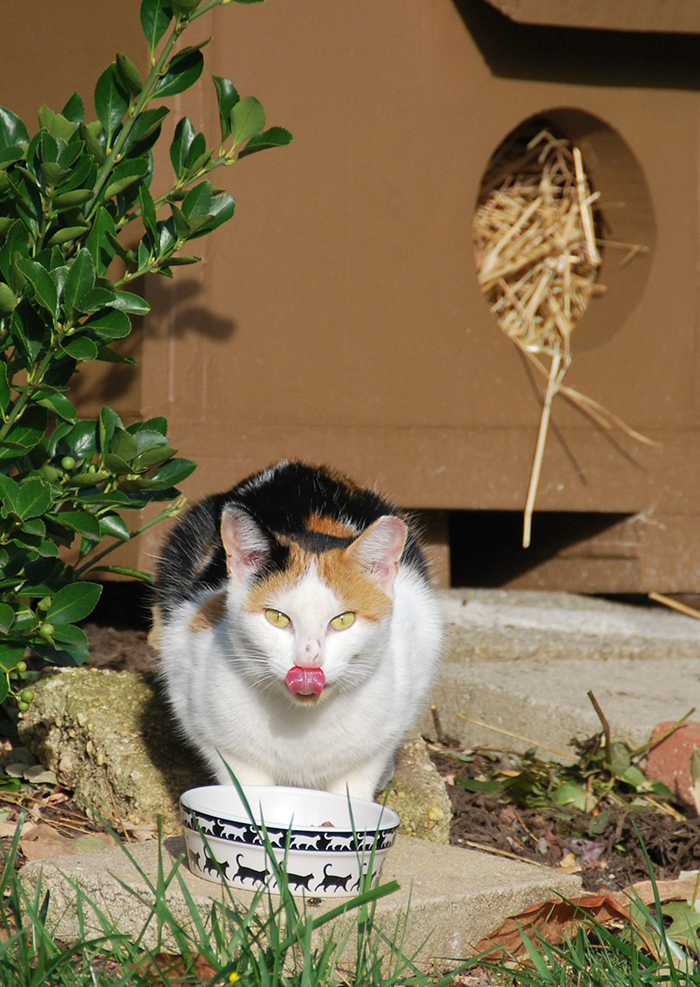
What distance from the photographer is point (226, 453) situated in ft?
12.5

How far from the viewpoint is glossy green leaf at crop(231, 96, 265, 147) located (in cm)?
256

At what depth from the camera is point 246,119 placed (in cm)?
258

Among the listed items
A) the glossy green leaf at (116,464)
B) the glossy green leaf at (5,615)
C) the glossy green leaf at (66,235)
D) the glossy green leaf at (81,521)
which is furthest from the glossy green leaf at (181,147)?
the glossy green leaf at (5,615)

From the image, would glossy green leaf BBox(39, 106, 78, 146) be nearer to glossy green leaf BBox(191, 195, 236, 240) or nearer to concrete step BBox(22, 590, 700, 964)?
glossy green leaf BBox(191, 195, 236, 240)

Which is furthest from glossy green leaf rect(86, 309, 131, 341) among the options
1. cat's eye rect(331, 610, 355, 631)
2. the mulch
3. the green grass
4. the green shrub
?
the mulch

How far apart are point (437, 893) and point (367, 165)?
2.70 metres

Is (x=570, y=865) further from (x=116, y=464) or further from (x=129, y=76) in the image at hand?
(x=129, y=76)

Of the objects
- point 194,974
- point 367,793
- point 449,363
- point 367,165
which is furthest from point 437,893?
point 367,165

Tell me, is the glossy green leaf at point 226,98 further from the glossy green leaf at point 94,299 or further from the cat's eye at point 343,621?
the cat's eye at point 343,621

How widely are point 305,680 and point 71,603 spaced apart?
0.67m

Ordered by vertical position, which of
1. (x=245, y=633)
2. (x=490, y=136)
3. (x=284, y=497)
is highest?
(x=490, y=136)

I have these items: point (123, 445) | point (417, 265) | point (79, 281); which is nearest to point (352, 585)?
point (123, 445)

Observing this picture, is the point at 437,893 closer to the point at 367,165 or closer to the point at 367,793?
the point at 367,793

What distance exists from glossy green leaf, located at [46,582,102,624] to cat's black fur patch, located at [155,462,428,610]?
306mm
